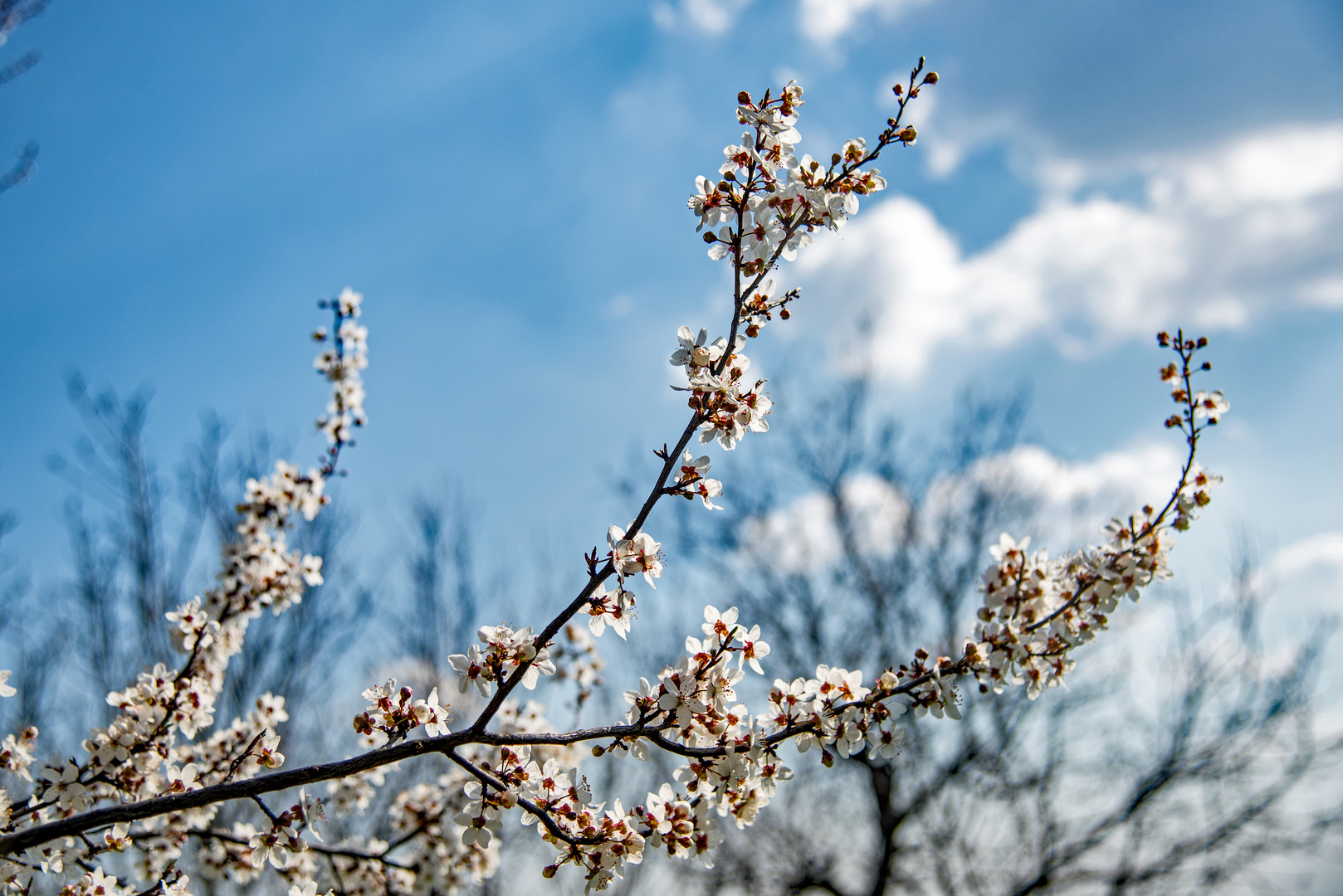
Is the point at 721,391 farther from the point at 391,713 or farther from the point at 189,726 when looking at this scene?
the point at 189,726

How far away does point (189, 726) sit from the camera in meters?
3.50

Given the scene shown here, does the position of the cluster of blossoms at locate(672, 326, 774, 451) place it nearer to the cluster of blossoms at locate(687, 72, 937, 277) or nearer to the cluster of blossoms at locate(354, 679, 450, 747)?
the cluster of blossoms at locate(687, 72, 937, 277)

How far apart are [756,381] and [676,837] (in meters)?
1.53

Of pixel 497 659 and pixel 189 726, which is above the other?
pixel 189 726

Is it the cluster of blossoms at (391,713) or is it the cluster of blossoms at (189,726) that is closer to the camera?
the cluster of blossoms at (391,713)

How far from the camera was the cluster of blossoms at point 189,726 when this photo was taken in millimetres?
2988

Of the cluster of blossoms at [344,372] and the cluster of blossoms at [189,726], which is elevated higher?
the cluster of blossoms at [344,372]

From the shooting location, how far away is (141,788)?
334cm

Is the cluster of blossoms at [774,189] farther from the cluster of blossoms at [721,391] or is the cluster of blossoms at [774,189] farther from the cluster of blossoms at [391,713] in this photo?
the cluster of blossoms at [391,713]

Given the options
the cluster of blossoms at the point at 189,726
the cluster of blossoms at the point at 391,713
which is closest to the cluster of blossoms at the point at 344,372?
the cluster of blossoms at the point at 189,726

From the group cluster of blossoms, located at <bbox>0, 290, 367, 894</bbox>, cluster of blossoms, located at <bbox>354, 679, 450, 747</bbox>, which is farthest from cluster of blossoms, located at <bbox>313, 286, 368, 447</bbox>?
cluster of blossoms, located at <bbox>354, 679, 450, 747</bbox>

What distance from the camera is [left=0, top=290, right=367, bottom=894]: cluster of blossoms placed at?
118 inches

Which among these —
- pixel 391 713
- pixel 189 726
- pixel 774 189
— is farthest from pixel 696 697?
pixel 189 726

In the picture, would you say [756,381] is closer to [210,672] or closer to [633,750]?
[633,750]
